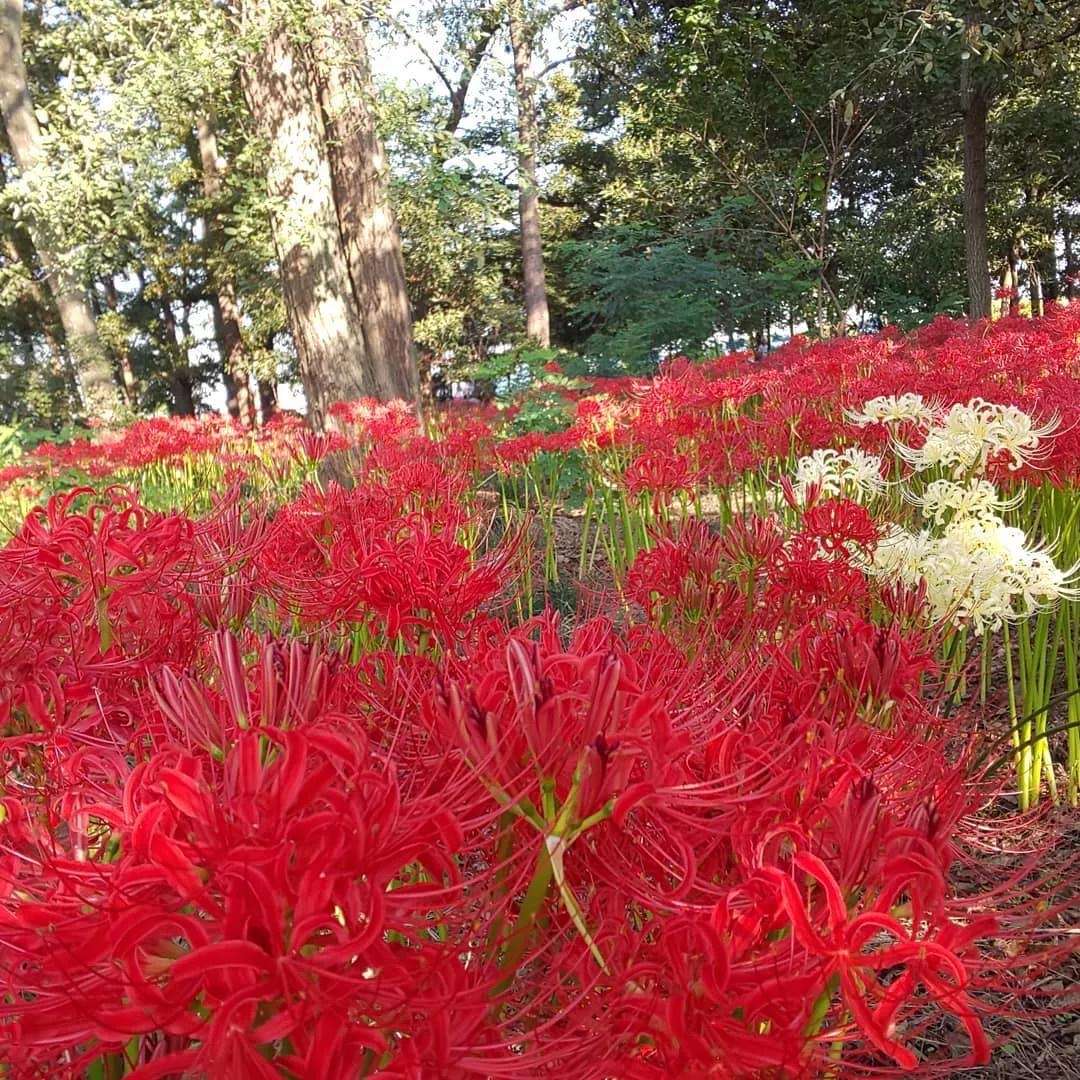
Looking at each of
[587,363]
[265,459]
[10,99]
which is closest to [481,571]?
[265,459]

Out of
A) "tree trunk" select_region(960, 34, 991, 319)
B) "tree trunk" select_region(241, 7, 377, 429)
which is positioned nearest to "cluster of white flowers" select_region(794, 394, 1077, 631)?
"tree trunk" select_region(241, 7, 377, 429)

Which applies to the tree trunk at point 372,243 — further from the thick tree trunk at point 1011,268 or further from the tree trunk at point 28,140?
the thick tree trunk at point 1011,268

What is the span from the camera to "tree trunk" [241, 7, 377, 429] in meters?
5.86

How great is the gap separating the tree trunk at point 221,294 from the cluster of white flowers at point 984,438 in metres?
11.4

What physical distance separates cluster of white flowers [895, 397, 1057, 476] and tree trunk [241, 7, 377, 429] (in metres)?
4.50

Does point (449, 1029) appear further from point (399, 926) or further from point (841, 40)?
point (841, 40)

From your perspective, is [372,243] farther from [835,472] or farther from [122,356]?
[122,356]

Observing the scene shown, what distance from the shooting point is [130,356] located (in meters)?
20.8

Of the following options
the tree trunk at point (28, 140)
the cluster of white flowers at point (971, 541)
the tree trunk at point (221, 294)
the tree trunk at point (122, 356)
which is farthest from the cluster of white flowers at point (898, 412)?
the tree trunk at point (122, 356)

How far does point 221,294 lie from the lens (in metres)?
16.9

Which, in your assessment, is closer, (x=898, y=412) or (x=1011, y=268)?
(x=898, y=412)

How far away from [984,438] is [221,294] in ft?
55.2

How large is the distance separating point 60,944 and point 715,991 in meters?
0.42

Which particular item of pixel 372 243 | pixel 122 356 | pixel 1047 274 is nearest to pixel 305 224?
pixel 372 243
